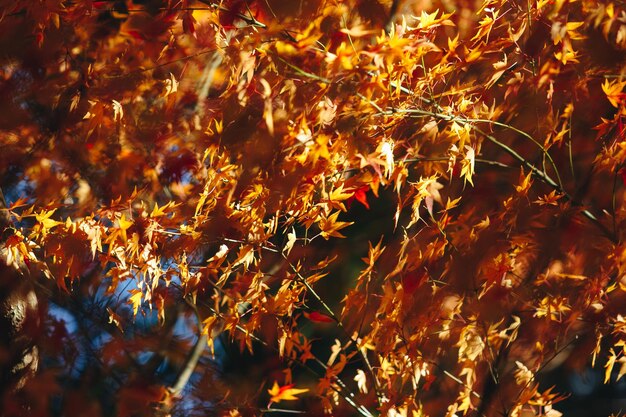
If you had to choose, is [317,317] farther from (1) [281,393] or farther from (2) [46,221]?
(2) [46,221]

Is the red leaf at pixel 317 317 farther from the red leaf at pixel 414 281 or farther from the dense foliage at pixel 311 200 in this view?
A: the red leaf at pixel 414 281

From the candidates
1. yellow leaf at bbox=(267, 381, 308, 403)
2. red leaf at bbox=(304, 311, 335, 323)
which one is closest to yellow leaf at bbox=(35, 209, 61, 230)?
yellow leaf at bbox=(267, 381, 308, 403)

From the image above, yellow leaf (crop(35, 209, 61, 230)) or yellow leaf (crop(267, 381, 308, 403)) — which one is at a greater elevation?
yellow leaf (crop(35, 209, 61, 230))

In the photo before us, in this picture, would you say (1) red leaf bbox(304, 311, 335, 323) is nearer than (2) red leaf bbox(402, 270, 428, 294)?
No

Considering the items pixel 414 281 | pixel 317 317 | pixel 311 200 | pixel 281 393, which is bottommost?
pixel 317 317

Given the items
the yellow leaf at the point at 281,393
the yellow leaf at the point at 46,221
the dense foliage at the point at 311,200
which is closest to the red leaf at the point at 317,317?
the dense foliage at the point at 311,200

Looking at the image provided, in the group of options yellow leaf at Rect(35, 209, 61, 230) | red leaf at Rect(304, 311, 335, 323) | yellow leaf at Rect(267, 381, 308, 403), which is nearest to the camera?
yellow leaf at Rect(267, 381, 308, 403)

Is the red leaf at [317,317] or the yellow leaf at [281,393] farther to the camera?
the red leaf at [317,317]

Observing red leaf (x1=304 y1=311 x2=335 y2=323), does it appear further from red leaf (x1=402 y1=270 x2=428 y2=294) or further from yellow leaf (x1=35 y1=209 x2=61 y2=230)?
yellow leaf (x1=35 y1=209 x2=61 y2=230)

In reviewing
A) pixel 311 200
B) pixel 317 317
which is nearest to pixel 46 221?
pixel 311 200
